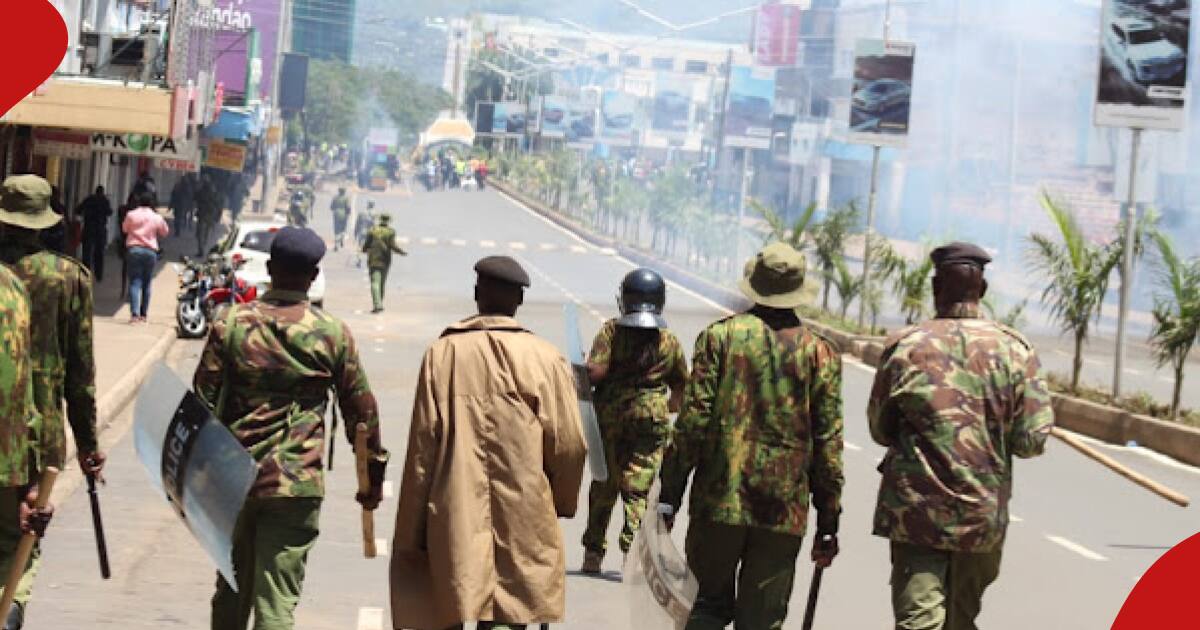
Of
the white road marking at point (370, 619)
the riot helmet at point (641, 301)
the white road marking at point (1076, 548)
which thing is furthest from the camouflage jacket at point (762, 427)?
the white road marking at point (1076, 548)

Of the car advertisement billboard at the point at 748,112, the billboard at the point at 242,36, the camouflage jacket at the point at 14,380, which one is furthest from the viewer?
the car advertisement billboard at the point at 748,112

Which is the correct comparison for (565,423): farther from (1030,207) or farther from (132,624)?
(1030,207)

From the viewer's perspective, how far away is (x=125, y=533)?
11.7 metres

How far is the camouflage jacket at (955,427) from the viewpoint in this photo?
23.4 feet

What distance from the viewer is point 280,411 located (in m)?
7.02

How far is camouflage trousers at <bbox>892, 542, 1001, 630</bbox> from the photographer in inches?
280

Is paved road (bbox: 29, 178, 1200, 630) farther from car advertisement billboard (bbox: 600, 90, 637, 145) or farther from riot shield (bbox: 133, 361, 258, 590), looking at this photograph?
car advertisement billboard (bbox: 600, 90, 637, 145)

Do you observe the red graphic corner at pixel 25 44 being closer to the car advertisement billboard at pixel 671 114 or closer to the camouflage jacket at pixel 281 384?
the camouflage jacket at pixel 281 384

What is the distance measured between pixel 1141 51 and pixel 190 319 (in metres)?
11.8

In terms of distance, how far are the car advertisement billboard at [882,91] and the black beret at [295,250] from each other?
2849 cm

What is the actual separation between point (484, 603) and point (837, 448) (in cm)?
156

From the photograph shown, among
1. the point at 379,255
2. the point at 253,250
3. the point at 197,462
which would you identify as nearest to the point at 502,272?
the point at 197,462

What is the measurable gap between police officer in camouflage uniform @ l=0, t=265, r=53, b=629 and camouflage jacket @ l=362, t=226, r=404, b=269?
26320 millimetres

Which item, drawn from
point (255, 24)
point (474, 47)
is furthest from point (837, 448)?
point (474, 47)
